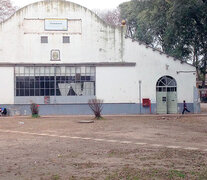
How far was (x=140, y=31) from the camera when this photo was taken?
43281mm

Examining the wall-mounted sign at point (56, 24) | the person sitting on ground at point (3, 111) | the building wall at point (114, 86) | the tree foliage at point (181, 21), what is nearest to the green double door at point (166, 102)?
the building wall at point (114, 86)

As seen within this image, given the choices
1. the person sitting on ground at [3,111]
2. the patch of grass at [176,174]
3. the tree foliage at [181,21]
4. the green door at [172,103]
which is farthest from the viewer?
the green door at [172,103]

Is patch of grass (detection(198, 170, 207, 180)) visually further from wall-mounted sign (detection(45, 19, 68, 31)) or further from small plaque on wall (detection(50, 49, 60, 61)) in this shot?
wall-mounted sign (detection(45, 19, 68, 31))

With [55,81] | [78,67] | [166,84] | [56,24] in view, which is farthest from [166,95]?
[56,24]

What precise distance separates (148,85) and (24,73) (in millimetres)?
10305

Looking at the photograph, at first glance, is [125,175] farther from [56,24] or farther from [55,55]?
[56,24]

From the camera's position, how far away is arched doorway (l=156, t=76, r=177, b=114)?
94.6 ft

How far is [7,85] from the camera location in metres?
28.4

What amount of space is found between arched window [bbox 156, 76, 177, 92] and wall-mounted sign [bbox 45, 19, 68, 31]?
9.02m

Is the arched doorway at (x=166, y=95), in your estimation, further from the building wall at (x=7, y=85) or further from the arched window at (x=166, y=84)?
the building wall at (x=7, y=85)

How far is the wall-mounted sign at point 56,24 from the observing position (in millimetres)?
28812

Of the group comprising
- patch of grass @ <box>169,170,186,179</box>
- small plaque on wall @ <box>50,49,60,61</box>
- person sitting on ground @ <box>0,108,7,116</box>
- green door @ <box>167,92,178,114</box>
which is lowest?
patch of grass @ <box>169,170,186,179</box>

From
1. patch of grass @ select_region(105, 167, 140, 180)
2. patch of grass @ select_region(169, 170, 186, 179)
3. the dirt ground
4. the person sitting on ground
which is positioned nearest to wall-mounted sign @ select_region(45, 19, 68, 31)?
the person sitting on ground

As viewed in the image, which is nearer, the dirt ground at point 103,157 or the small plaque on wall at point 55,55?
the dirt ground at point 103,157
